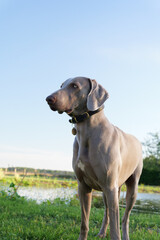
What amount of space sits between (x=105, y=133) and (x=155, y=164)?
40739 millimetres

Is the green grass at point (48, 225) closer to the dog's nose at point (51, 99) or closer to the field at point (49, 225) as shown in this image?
the field at point (49, 225)

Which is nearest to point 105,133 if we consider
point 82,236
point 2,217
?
point 82,236

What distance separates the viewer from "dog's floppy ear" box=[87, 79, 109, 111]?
3.01m

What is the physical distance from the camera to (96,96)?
3098 millimetres

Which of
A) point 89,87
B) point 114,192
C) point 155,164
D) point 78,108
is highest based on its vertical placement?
point 89,87

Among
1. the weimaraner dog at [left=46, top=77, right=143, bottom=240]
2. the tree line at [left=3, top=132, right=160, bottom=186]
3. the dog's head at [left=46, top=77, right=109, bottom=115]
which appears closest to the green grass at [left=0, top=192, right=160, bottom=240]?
the weimaraner dog at [left=46, top=77, right=143, bottom=240]

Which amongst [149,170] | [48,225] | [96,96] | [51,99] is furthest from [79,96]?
[149,170]

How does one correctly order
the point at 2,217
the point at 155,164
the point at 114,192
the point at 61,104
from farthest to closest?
the point at 155,164
the point at 2,217
the point at 114,192
the point at 61,104

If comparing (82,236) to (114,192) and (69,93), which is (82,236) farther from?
(69,93)

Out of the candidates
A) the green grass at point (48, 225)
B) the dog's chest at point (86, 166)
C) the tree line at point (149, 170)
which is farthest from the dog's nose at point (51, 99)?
the tree line at point (149, 170)

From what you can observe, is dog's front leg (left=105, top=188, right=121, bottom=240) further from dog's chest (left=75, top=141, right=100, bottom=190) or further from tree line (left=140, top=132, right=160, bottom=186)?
tree line (left=140, top=132, right=160, bottom=186)

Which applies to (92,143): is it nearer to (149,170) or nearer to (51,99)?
(51,99)

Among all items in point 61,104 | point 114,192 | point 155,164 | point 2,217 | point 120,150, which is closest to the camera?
point 61,104

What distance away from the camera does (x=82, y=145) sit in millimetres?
3100
